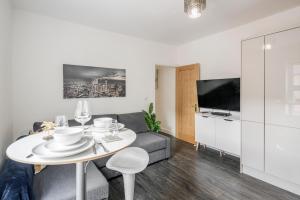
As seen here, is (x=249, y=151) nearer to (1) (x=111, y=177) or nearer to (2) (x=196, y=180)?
(2) (x=196, y=180)

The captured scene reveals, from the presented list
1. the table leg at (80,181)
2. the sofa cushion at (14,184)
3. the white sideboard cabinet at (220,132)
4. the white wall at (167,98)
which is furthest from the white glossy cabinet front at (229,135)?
the sofa cushion at (14,184)

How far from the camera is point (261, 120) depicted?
2.42 m

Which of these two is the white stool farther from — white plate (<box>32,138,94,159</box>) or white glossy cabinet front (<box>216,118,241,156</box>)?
white glossy cabinet front (<box>216,118,241,156</box>)

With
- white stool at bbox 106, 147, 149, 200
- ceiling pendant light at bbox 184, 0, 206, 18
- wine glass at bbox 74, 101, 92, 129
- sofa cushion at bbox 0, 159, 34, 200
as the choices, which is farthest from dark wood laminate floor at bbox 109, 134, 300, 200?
ceiling pendant light at bbox 184, 0, 206, 18

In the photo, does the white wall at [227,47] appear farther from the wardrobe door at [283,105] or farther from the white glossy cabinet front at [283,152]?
the white glossy cabinet front at [283,152]

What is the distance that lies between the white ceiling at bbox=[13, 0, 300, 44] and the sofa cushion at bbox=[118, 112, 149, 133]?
6.16 feet

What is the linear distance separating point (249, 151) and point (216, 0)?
2.43m

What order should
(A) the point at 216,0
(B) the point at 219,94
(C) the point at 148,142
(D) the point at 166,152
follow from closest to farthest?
(A) the point at 216,0 < (C) the point at 148,142 < (D) the point at 166,152 < (B) the point at 219,94

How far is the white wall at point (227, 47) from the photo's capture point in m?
2.68

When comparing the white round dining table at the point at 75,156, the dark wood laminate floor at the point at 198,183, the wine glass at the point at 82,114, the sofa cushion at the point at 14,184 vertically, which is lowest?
the dark wood laminate floor at the point at 198,183

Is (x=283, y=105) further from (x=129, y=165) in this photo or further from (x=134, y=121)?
(x=134, y=121)

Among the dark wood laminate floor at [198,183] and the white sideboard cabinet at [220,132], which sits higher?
the white sideboard cabinet at [220,132]

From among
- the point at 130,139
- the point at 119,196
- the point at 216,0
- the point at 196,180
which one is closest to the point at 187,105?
the point at 196,180

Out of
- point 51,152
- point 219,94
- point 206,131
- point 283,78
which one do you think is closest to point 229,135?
point 206,131
